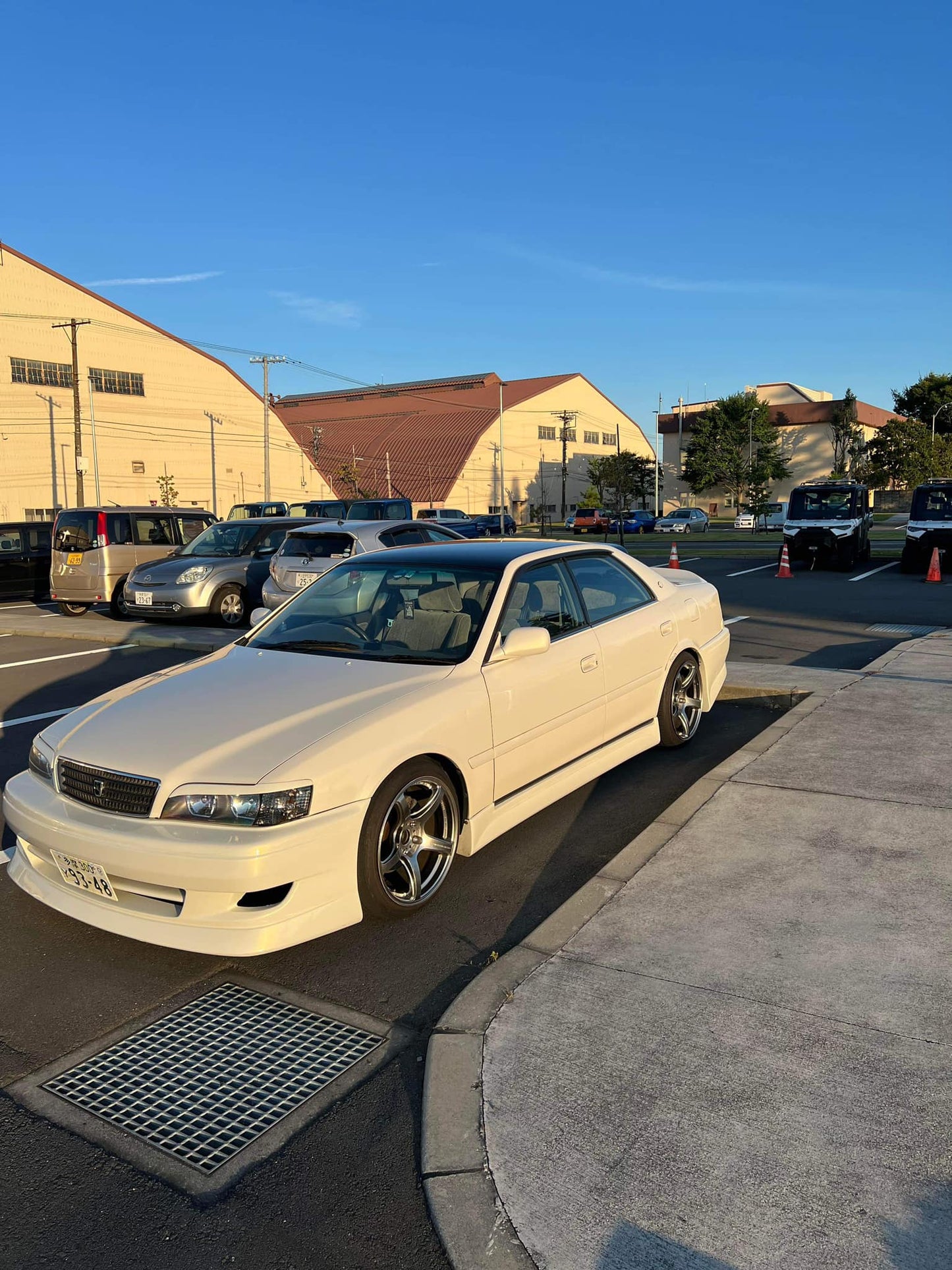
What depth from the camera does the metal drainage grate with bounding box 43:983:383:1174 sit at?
280cm

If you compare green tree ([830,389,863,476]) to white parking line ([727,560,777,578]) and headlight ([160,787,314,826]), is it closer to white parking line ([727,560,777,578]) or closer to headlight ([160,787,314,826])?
white parking line ([727,560,777,578])

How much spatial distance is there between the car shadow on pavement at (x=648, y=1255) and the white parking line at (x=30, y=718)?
22.7ft

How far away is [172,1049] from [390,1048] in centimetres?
74

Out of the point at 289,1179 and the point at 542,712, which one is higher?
the point at 542,712

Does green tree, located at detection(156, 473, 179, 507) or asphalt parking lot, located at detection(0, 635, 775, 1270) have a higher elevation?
green tree, located at detection(156, 473, 179, 507)

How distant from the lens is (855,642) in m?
11.2

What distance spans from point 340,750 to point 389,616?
4.73 feet

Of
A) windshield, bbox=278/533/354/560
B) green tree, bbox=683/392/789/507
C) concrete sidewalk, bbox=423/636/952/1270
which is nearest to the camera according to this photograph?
concrete sidewalk, bbox=423/636/952/1270

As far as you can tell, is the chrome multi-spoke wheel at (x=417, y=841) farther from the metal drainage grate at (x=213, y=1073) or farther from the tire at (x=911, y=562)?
the tire at (x=911, y=562)

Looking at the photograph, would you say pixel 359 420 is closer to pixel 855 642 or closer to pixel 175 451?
pixel 175 451

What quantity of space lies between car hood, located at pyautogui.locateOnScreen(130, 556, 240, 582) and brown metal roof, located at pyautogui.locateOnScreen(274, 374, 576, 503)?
233 ft

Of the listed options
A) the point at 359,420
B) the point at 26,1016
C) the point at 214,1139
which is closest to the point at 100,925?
the point at 26,1016

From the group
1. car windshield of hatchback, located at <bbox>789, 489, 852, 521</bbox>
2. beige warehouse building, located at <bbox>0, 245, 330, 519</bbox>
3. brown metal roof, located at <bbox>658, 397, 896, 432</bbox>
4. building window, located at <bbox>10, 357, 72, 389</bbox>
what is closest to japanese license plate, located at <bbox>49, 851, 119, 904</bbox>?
car windshield of hatchback, located at <bbox>789, 489, 852, 521</bbox>

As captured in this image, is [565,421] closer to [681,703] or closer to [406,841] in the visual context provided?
[681,703]
